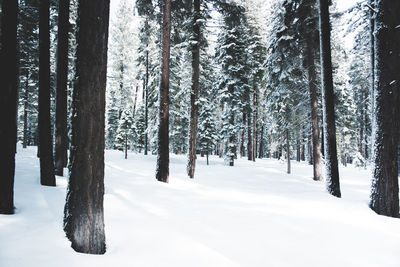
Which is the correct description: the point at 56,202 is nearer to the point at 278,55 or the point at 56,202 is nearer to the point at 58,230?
the point at 58,230

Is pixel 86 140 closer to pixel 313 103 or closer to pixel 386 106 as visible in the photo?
pixel 386 106

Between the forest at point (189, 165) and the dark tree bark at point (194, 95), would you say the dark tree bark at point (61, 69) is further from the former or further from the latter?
the dark tree bark at point (194, 95)

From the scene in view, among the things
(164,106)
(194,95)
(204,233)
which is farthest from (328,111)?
(204,233)

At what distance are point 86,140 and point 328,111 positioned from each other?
317 inches

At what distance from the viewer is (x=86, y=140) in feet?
9.36

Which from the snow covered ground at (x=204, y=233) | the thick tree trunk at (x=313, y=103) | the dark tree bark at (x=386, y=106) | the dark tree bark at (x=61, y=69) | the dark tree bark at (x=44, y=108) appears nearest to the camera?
the snow covered ground at (x=204, y=233)

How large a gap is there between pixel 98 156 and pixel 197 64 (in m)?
8.93

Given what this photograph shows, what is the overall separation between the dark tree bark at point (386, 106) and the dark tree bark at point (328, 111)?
4.75 ft

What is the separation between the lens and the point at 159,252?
10.2 ft

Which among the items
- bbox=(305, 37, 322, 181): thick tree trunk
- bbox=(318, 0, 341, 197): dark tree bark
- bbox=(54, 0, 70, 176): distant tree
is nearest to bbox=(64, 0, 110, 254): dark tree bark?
bbox=(54, 0, 70, 176): distant tree

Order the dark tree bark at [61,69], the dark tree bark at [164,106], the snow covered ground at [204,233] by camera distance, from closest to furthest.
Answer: the snow covered ground at [204,233]
the dark tree bark at [61,69]
the dark tree bark at [164,106]

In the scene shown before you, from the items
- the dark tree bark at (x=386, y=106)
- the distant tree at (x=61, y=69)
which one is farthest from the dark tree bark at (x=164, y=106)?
the dark tree bark at (x=386, y=106)

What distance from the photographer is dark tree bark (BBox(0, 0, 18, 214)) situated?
3.79 meters

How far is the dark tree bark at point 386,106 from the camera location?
588 centimetres
